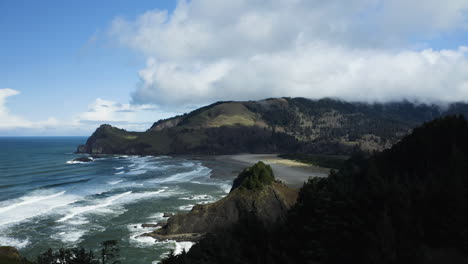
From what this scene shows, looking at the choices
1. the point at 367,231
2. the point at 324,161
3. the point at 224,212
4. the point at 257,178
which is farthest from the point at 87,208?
the point at 324,161

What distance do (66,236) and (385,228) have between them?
42.3m

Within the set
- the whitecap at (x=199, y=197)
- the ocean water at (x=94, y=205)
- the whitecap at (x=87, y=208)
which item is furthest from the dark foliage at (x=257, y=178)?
the whitecap at (x=87, y=208)

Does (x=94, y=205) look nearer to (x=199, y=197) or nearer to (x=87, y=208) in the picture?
(x=87, y=208)

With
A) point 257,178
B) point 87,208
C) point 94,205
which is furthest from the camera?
point 94,205

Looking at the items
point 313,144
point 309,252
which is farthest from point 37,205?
point 313,144

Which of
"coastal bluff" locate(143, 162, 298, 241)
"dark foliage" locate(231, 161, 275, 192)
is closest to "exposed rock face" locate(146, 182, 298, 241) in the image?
"coastal bluff" locate(143, 162, 298, 241)

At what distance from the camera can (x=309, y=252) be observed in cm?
1542

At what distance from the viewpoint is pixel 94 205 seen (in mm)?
61094

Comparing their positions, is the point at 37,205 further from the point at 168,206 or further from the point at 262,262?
the point at 262,262

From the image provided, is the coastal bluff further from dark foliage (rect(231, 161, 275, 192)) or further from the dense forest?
the dense forest

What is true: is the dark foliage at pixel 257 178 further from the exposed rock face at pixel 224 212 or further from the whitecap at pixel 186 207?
the whitecap at pixel 186 207

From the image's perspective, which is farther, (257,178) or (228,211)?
(257,178)

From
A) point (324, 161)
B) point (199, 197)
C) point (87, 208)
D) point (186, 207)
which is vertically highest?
point (324, 161)

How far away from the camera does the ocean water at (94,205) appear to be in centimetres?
4109
